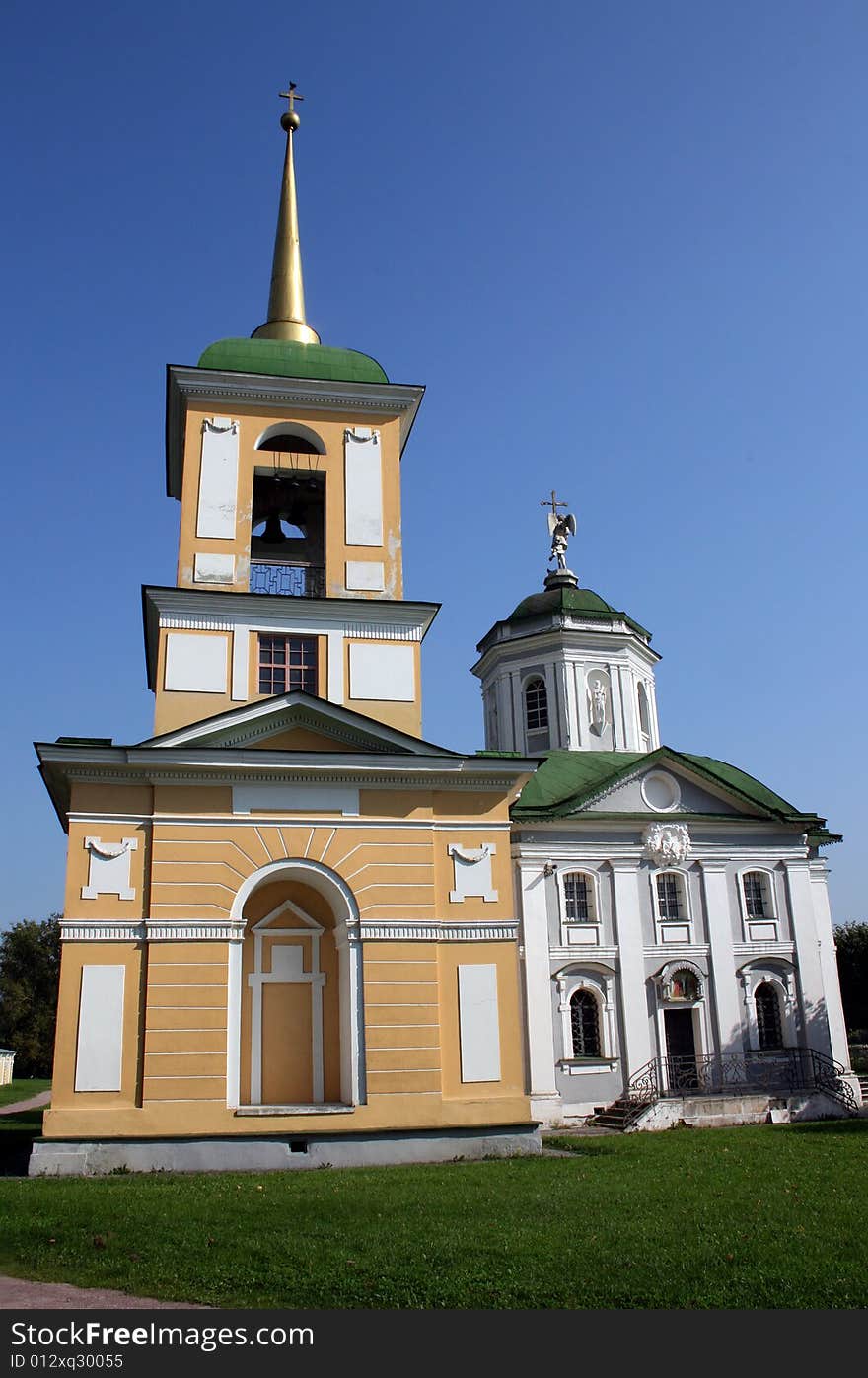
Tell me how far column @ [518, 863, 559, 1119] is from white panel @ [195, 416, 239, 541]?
11.5 m

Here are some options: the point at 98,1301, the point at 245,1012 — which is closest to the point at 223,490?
the point at 245,1012

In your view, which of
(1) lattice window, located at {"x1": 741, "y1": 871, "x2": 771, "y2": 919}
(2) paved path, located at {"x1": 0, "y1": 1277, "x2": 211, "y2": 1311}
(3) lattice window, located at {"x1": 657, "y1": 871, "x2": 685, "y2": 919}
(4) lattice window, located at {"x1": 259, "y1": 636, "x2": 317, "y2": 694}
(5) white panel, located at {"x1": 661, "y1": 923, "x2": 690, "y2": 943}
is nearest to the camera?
(2) paved path, located at {"x1": 0, "y1": 1277, "x2": 211, "y2": 1311}

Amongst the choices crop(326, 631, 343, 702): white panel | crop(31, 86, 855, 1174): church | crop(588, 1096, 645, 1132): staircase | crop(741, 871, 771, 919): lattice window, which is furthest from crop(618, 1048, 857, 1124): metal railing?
crop(326, 631, 343, 702): white panel

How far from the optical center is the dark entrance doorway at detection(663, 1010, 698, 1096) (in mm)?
25375

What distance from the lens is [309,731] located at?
1712cm

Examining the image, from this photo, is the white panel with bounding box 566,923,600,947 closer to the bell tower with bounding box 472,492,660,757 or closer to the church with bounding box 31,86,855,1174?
the church with bounding box 31,86,855,1174

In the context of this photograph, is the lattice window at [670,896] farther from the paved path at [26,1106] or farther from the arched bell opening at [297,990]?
the paved path at [26,1106]

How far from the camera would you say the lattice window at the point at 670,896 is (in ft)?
88.2

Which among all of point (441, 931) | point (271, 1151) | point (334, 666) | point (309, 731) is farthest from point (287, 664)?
point (271, 1151)

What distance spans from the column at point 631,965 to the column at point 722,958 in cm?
184

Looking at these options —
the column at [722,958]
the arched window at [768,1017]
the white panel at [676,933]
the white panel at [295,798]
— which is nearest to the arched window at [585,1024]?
the white panel at [676,933]

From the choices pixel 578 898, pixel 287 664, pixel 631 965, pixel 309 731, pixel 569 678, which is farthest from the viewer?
pixel 569 678

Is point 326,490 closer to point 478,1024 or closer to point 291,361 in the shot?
point 291,361

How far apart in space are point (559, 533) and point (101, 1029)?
24.5 meters
